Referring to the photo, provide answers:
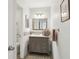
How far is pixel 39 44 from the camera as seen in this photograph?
14.7 feet

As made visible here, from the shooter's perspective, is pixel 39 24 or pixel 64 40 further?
pixel 39 24

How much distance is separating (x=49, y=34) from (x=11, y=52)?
354 centimetres

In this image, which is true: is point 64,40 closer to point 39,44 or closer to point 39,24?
point 39,44

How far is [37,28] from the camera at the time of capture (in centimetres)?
535

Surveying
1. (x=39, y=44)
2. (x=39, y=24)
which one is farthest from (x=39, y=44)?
(x=39, y=24)

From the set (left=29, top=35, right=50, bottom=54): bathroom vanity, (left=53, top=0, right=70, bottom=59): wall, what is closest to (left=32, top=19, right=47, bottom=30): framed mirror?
(left=29, top=35, right=50, bottom=54): bathroom vanity

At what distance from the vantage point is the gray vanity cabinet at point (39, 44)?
4414mm

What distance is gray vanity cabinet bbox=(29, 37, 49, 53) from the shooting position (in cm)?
441

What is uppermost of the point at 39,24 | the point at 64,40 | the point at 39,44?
the point at 39,24

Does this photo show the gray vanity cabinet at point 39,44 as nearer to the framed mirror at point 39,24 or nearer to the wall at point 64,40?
the framed mirror at point 39,24

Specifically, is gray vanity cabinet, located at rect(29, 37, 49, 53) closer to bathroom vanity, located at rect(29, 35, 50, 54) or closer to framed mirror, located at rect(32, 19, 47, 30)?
bathroom vanity, located at rect(29, 35, 50, 54)
